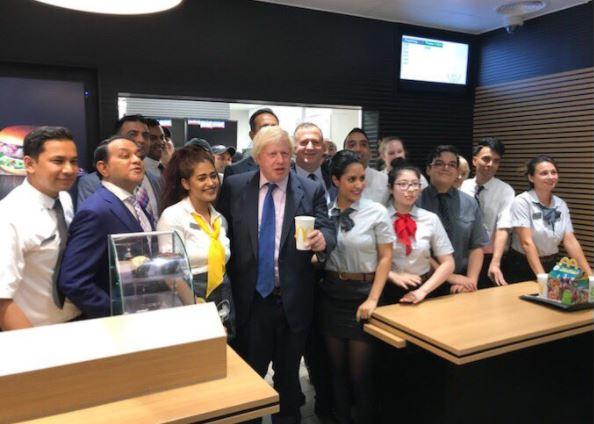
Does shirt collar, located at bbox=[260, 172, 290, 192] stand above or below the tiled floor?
above

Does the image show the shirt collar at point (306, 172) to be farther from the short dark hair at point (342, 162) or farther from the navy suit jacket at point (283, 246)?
the navy suit jacket at point (283, 246)

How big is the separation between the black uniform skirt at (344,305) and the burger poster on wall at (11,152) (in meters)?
2.62

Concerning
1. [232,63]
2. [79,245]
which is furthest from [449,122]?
[79,245]

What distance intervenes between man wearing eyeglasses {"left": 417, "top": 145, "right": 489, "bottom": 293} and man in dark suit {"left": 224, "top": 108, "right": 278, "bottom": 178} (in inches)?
45.8

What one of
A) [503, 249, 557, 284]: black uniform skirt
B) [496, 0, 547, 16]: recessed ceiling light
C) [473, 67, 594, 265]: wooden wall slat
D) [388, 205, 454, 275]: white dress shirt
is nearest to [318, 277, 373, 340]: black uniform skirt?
[388, 205, 454, 275]: white dress shirt

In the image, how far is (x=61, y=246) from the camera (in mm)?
2076

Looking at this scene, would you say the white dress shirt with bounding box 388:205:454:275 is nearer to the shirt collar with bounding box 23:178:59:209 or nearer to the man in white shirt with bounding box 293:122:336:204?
the man in white shirt with bounding box 293:122:336:204

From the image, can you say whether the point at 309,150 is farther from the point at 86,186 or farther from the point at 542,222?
the point at 542,222

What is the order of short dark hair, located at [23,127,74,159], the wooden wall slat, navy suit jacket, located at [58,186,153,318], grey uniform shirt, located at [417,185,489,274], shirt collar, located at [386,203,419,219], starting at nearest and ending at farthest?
1. navy suit jacket, located at [58,186,153,318]
2. short dark hair, located at [23,127,74,159]
3. shirt collar, located at [386,203,419,219]
4. grey uniform shirt, located at [417,185,489,274]
5. the wooden wall slat

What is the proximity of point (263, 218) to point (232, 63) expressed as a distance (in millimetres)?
2605

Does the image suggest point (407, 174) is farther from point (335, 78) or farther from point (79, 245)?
point (335, 78)

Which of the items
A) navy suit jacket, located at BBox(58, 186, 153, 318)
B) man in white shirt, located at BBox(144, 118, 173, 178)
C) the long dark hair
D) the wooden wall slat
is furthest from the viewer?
the wooden wall slat

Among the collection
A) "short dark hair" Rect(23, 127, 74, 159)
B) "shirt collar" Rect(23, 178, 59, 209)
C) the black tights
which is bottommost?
the black tights

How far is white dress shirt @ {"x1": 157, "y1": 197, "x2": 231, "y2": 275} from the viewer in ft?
7.61
